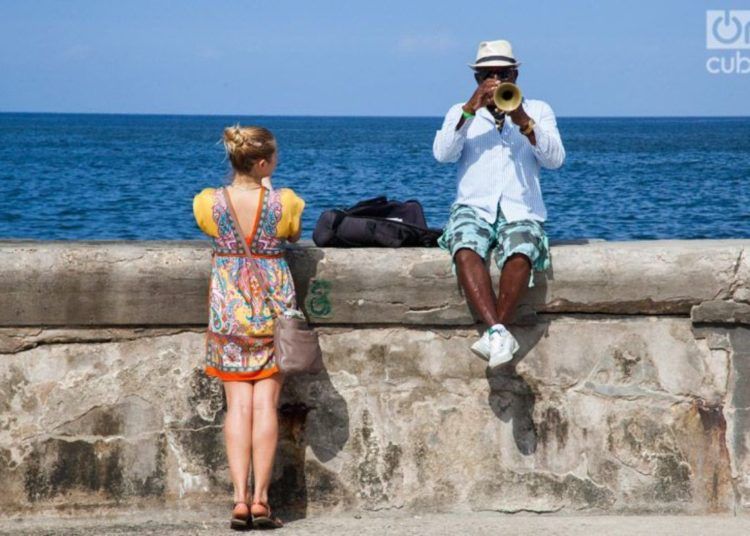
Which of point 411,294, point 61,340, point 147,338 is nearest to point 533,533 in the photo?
point 411,294

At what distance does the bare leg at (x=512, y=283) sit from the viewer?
167 inches

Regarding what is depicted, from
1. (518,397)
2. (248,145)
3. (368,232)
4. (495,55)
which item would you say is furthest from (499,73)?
(518,397)

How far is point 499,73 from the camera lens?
459 centimetres

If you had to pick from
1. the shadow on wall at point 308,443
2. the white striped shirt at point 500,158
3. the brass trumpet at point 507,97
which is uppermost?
the brass trumpet at point 507,97

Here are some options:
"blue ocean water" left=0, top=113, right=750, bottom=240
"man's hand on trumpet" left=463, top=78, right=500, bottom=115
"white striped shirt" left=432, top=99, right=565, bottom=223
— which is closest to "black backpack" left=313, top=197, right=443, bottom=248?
"white striped shirt" left=432, top=99, right=565, bottom=223

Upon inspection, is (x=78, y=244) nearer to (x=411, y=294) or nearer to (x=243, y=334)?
(x=243, y=334)

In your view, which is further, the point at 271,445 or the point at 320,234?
the point at 320,234

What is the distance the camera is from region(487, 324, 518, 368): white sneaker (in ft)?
13.4

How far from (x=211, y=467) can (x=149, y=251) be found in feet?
2.68

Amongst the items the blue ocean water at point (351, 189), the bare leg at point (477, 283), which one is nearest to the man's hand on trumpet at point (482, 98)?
the bare leg at point (477, 283)

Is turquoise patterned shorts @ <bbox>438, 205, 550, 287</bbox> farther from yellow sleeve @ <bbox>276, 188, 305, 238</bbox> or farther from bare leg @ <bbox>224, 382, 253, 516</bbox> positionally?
bare leg @ <bbox>224, 382, 253, 516</bbox>

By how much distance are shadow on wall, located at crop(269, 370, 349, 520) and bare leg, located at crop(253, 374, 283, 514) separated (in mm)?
259

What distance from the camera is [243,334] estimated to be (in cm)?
412

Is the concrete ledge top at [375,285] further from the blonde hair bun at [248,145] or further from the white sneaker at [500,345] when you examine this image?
the blonde hair bun at [248,145]
